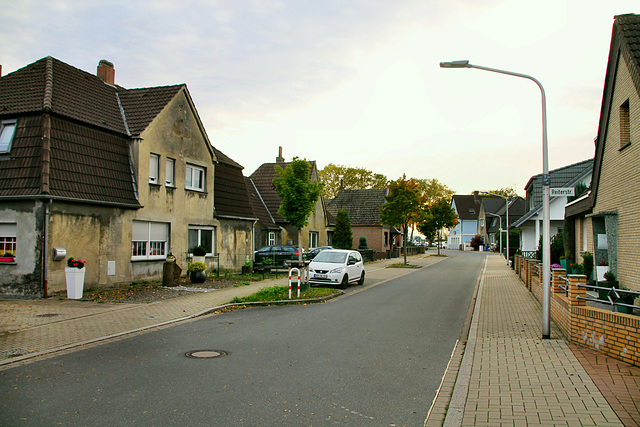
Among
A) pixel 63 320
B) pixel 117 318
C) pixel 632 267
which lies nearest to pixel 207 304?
pixel 117 318

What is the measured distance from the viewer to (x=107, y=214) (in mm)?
17172

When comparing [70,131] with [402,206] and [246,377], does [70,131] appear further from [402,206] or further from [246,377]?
[402,206]

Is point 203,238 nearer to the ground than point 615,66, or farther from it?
nearer to the ground

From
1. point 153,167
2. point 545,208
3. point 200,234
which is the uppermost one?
point 153,167

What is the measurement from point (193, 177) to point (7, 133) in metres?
8.18

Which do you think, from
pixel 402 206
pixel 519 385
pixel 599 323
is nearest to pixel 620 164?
pixel 599 323

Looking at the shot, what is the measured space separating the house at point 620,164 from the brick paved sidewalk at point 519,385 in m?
4.47

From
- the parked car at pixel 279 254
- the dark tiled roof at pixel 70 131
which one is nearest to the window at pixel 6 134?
the dark tiled roof at pixel 70 131

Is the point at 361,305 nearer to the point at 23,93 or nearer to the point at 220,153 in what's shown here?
the point at 23,93

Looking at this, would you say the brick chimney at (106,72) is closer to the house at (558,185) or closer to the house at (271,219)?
the house at (271,219)

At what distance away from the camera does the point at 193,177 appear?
75.5ft

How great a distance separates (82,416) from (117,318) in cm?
689

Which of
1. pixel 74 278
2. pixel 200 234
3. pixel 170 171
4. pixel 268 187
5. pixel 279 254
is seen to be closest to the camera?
pixel 74 278

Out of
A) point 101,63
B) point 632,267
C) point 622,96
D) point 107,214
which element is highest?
point 101,63
